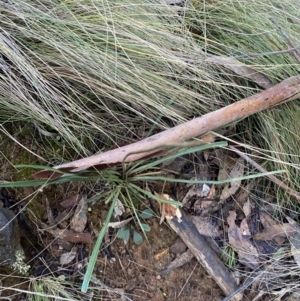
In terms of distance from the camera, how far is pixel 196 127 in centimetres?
146

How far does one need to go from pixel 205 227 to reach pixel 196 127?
37 cm

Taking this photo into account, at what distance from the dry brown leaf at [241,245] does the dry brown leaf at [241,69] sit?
1.57 feet

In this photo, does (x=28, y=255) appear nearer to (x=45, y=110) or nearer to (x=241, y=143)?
(x=45, y=110)

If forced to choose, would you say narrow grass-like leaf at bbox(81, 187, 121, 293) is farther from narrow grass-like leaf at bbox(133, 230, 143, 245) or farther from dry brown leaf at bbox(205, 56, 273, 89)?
dry brown leaf at bbox(205, 56, 273, 89)

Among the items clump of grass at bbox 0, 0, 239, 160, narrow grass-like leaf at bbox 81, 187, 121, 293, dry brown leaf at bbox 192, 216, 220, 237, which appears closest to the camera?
narrow grass-like leaf at bbox 81, 187, 121, 293

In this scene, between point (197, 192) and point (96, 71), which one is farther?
point (197, 192)

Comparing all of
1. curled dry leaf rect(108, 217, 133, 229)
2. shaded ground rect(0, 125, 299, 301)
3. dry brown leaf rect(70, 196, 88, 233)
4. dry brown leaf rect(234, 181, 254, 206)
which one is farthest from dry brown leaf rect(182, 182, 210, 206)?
dry brown leaf rect(70, 196, 88, 233)

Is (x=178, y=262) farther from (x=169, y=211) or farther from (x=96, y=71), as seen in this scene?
(x=96, y=71)

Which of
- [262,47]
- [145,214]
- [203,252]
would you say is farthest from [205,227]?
[262,47]

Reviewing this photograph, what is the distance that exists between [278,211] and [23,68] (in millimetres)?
1014

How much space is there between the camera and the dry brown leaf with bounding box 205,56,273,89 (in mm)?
1515

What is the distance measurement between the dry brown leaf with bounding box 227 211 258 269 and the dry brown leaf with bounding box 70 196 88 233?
513 mm

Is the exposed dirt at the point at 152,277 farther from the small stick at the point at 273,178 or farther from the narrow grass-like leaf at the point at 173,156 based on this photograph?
the small stick at the point at 273,178

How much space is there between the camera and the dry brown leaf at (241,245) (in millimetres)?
1554
